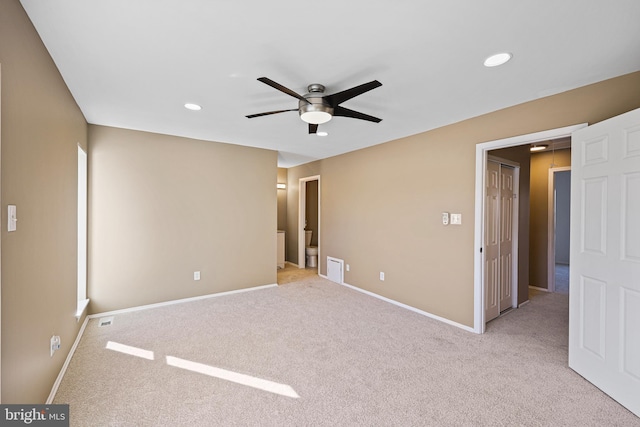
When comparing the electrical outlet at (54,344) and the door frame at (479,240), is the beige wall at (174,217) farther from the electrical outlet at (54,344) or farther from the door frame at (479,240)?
the door frame at (479,240)

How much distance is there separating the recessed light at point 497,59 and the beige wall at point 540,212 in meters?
4.00

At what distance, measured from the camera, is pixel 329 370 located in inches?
96.0

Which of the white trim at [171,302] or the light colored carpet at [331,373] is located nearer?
the light colored carpet at [331,373]

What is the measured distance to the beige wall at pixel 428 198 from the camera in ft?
8.38

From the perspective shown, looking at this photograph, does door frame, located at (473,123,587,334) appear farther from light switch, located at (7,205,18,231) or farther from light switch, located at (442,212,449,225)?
light switch, located at (7,205,18,231)

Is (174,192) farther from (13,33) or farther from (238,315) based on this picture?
(13,33)

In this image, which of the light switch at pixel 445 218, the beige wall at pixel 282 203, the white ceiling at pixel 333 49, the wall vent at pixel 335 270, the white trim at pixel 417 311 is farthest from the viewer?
the beige wall at pixel 282 203

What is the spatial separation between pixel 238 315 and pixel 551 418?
3.16m

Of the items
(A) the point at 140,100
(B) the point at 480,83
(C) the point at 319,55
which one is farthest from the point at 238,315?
(B) the point at 480,83

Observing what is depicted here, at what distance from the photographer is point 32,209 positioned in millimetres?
1713

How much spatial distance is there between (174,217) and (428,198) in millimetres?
3578

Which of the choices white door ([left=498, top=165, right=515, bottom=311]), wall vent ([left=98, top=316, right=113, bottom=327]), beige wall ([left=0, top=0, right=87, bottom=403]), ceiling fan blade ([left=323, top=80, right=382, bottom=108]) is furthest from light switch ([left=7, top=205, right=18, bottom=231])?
white door ([left=498, top=165, right=515, bottom=311])

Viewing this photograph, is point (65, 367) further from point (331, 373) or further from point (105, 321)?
point (331, 373)

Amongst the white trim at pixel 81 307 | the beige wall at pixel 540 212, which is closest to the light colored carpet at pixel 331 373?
the white trim at pixel 81 307
